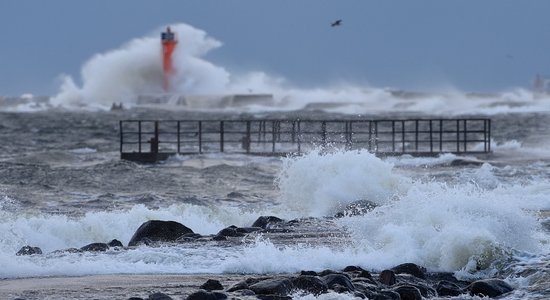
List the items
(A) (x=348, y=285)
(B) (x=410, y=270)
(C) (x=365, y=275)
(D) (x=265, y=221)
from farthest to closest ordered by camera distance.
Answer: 1. (D) (x=265, y=221)
2. (B) (x=410, y=270)
3. (C) (x=365, y=275)
4. (A) (x=348, y=285)

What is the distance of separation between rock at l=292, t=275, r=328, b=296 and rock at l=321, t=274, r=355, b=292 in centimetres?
12

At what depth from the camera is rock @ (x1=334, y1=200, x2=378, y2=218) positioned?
66.7 feet

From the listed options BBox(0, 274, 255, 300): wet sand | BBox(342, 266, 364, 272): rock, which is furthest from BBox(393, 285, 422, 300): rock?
BBox(0, 274, 255, 300): wet sand

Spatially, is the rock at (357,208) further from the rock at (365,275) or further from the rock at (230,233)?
the rock at (365,275)

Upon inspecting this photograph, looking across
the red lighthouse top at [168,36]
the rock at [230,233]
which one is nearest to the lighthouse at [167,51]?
the red lighthouse top at [168,36]

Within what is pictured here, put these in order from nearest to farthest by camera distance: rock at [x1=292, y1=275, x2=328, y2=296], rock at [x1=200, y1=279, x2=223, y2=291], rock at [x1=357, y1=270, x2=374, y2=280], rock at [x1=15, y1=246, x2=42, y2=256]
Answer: rock at [x1=292, y1=275, x2=328, y2=296], rock at [x1=200, y1=279, x2=223, y2=291], rock at [x1=357, y1=270, x2=374, y2=280], rock at [x1=15, y1=246, x2=42, y2=256]

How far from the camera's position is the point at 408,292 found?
12.1 metres

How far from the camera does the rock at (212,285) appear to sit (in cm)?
1236

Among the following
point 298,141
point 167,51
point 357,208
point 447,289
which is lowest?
point 447,289

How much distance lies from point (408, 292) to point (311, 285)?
3.22 ft

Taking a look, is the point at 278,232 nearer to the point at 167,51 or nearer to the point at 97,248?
the point at 97,248

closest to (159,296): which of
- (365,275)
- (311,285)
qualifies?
(311,285)

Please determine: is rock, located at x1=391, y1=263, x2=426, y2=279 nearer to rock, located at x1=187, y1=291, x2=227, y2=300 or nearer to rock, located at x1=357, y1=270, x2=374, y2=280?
rock, located at x1=357, y1=270, x2=374, y2=280

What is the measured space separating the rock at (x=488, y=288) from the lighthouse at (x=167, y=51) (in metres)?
120
